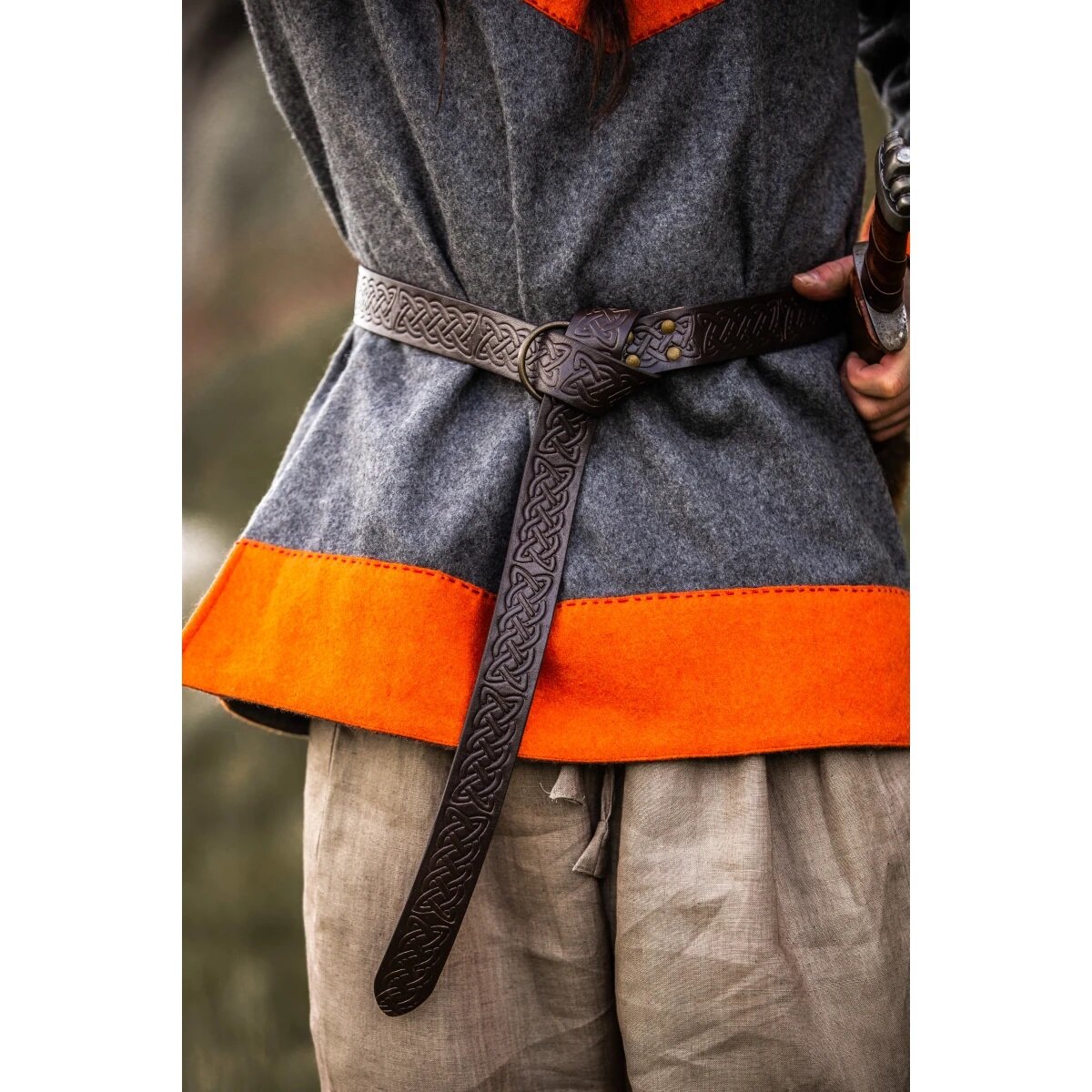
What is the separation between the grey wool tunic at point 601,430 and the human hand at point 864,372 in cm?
3

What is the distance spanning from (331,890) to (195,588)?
1072mm

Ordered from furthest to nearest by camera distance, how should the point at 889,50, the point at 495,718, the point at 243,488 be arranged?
the point at 243,488 → the point at 889,50 → the point at 495,718

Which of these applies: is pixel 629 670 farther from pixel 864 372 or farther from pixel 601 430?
pixel 864 372

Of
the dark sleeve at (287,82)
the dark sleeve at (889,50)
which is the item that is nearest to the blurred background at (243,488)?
the dark sleeve at (889,50)

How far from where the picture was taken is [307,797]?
0.86 metres

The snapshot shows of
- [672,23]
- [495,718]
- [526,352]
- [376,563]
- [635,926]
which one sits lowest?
[635,926]

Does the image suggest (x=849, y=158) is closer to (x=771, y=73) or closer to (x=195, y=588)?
(x=771, y=73)

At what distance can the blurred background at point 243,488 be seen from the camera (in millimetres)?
1721

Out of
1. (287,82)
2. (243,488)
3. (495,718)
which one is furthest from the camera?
(243,488)

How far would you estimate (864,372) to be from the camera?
831 millimetres

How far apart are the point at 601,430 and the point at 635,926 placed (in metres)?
0.34

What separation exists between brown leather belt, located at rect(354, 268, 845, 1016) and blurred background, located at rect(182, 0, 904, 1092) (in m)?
1.04

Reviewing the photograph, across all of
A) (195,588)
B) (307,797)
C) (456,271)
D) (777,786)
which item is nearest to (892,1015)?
(777,786)

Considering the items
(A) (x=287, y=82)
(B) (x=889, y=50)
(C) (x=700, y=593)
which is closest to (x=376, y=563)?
(C) (x=700, y=593)
